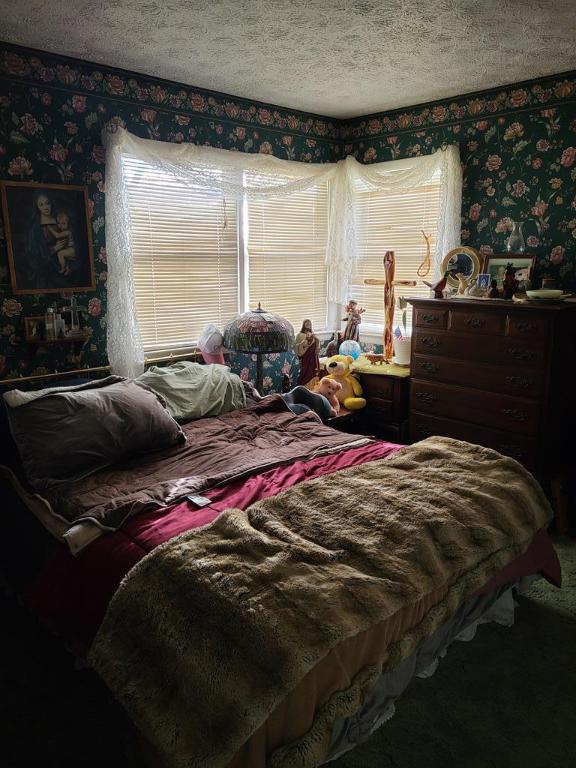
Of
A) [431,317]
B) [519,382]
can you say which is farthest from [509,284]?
[519,382]

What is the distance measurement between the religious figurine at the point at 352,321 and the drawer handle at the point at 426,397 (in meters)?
0.94

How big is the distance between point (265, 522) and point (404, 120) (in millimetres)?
3462

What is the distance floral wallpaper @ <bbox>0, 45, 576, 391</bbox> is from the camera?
10.2 ft

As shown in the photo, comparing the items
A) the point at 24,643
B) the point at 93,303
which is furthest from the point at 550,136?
the point at 24,643

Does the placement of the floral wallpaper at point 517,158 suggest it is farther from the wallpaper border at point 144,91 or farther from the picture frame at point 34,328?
the picture frame at point 34,328

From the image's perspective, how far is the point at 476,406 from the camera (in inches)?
140

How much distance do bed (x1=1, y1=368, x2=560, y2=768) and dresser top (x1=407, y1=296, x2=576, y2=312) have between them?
1034 mm

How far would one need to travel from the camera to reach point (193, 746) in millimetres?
1403

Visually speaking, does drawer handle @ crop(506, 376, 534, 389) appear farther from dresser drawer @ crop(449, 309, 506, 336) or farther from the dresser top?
the dresser top

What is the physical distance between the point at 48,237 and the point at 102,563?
2006 mm

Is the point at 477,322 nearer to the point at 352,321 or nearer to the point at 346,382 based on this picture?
the point at 346,382

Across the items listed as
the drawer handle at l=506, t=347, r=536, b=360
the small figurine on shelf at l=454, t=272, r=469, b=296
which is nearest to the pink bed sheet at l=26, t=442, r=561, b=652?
the drawer handle at l=506, t=347, r=536, b=360

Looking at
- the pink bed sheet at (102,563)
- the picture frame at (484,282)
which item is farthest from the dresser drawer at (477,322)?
the pink bed sheet at (102,563)

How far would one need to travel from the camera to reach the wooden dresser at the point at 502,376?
127 inches
